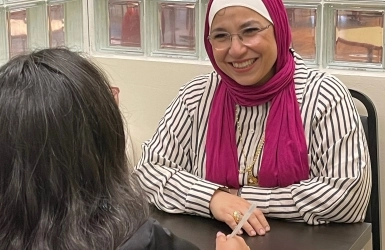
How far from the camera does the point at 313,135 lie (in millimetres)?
1843

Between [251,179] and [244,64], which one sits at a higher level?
[244,64]

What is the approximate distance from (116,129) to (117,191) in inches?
4.0

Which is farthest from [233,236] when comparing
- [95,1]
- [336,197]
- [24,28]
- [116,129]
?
[95,1]

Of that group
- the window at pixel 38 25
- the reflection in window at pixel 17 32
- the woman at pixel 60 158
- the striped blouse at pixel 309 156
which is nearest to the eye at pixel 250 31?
the striped blouse at pixel 309 156

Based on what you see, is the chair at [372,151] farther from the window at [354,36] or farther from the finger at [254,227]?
the finger at [254,227]

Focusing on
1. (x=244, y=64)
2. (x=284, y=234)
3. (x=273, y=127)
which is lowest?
(x=284, y=234)

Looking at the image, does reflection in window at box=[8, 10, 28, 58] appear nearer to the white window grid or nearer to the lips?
the white window grid

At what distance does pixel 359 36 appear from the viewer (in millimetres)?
2168

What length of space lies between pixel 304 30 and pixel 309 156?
56cm

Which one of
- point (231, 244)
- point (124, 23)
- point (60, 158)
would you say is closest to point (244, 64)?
point (231, 244)

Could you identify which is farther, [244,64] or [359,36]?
[359,36]

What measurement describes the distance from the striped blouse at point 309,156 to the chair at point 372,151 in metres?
0.20

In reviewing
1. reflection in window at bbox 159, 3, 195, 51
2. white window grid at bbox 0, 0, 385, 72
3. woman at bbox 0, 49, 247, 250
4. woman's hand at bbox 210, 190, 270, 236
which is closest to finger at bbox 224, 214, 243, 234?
woman's hand at bbox 210, 190, 270, 236

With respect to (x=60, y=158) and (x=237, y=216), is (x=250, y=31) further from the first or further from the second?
(x=60, y=158)
